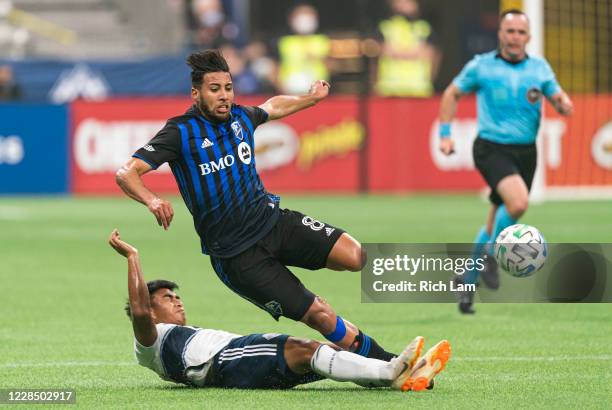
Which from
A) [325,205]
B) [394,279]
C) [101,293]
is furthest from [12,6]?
[394,279]

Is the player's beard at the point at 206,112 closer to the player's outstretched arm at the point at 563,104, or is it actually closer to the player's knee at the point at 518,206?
the player's knee at the point at 518,206

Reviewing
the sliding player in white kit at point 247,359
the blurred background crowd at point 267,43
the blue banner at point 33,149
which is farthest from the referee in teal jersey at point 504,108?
the blue banner at point 33,149

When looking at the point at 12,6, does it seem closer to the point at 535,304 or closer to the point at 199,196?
the point at 535,304

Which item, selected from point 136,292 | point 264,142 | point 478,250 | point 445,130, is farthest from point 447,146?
point 264,142

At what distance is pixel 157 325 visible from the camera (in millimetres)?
7445

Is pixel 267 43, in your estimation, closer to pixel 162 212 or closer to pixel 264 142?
pixel 264 142

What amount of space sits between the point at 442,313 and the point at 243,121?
3889mm

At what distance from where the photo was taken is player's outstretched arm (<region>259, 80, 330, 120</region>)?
8.04 metres

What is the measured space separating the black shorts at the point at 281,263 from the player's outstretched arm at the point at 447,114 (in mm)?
3679

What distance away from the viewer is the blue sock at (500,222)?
1082cm

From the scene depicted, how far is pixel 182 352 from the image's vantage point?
7285 mm

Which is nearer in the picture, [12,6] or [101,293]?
[101,293]

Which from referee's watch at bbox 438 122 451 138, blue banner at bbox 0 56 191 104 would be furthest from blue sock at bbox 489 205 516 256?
blue banner at bbox 0 56 191 104

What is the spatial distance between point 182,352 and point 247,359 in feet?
1.11
